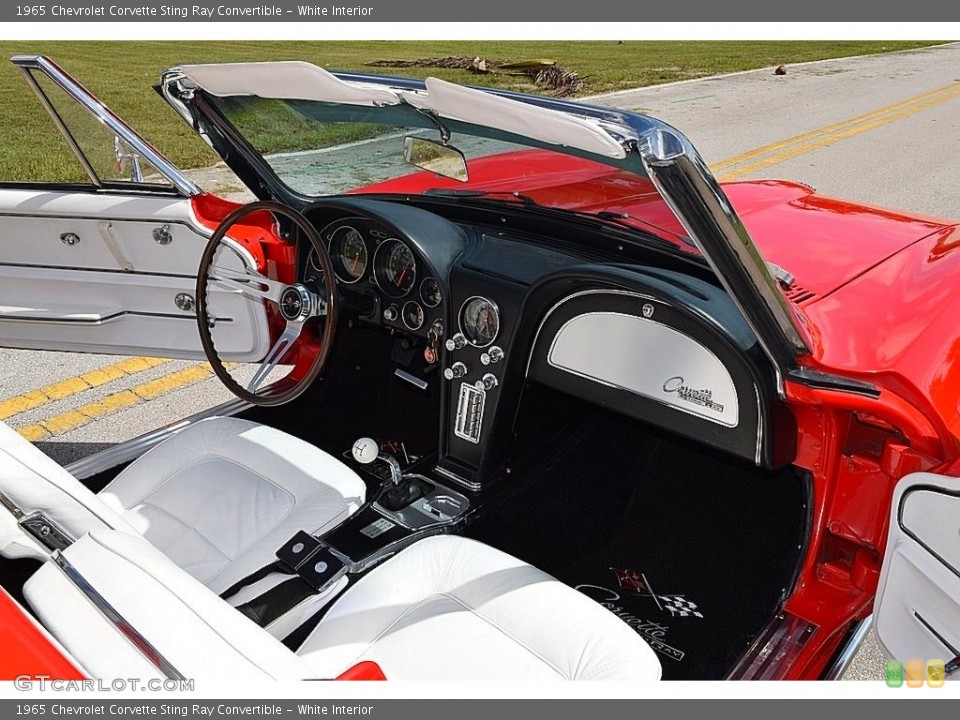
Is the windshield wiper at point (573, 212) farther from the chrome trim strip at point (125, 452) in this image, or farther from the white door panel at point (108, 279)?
the chrome trim strip at point (125, 452)

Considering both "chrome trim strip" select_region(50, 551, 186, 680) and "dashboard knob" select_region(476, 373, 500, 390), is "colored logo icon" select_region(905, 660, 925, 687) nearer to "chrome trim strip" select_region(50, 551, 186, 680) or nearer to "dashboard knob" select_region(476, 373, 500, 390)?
"dashboard knob" select_region(476, 373, 500, 390)

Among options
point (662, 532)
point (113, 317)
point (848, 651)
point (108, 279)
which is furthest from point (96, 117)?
point (848, 651)

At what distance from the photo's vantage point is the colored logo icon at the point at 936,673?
1957 mm

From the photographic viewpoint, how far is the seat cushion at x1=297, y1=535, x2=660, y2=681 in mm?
2020

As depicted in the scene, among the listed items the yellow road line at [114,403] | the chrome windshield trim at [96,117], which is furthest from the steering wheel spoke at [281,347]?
the yellow road line at [114,403]

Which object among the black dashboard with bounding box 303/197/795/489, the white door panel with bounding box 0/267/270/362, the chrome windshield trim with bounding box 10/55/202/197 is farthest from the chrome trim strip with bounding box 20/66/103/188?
the black dashboard with bounding box 303/197/795/489

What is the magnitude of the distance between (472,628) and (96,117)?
2401mm

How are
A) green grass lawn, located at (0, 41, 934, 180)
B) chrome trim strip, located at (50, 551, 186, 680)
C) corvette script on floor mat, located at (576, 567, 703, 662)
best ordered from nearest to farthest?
chrome trim strip, located at (50, 551, 186, 680) < corvette script on floor mat, located at (576, 567, 703, 662) < green grass lawn, located at (0, 41, 934, 180)

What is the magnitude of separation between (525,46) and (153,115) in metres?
10.4

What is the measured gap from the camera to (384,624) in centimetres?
215

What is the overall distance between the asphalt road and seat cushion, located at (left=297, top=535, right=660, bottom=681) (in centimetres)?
112

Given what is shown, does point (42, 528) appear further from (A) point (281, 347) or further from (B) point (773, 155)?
(B) point (773, 155)

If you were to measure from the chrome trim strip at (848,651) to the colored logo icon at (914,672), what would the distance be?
0.22 m

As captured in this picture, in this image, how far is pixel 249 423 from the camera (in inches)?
117
